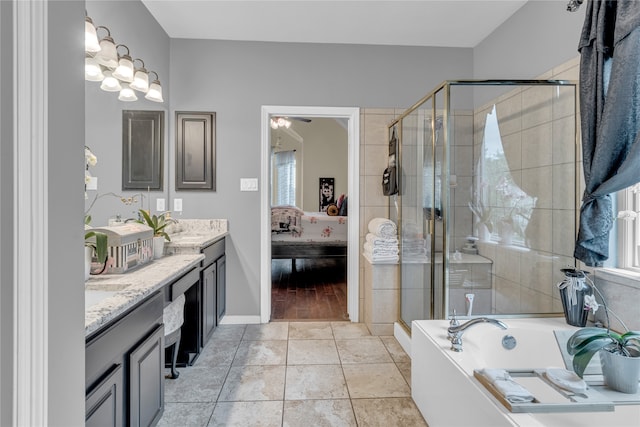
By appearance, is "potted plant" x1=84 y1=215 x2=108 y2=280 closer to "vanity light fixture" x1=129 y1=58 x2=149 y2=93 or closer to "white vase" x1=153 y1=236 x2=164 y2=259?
"white vase" x1=153 y1=236 x2=164 y2=259

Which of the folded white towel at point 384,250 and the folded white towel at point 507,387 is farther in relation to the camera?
the folded white towel at point 384,250

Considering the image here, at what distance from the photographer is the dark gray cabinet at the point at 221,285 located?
2.87 m

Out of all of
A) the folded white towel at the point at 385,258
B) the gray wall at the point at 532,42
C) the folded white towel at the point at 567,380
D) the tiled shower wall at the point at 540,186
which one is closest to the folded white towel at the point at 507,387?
the folded white towel at the point at 567,380

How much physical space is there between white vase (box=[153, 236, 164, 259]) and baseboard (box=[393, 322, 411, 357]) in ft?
6.09

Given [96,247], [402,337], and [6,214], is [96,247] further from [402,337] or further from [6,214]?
[402,337]

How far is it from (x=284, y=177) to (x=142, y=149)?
5.59 metres

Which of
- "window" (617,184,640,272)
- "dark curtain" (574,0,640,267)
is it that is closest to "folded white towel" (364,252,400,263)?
"dark curtain" (574,0,640,267)

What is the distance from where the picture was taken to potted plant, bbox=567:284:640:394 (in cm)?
A: 133

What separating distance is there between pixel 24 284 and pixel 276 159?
7731 millimetres

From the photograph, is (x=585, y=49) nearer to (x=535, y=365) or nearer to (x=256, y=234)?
(x=535, y=365)

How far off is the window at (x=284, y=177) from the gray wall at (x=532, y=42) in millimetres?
5551

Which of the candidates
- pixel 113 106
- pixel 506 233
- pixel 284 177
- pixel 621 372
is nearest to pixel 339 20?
pixel 113 106

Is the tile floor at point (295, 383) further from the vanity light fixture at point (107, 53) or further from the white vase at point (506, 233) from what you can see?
the vanity light fixture at point (107, 53)

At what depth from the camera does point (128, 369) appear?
50.1 inches
